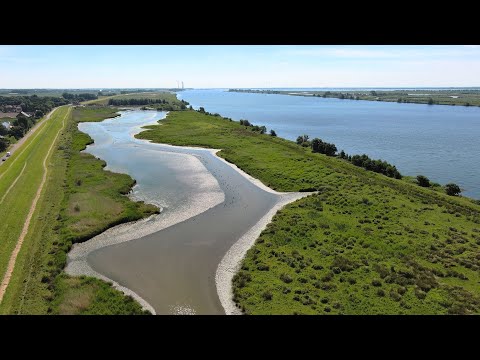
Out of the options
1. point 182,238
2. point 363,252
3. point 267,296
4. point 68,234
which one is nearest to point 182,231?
point 182,238

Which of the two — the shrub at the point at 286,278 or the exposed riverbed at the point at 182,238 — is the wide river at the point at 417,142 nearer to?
the exposed riverbed at the point at 182,238

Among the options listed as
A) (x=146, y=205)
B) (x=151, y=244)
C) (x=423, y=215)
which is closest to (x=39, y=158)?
(x=146, y=205)


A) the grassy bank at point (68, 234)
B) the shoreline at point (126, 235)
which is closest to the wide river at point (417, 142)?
the shoreline at point (126, 235)

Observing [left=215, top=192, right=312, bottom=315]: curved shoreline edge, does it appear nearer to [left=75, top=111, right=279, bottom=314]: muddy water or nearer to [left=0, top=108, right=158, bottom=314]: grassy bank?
[left=75, top=111, right=279, bottom=314]: muddy water

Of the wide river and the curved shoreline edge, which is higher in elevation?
the wide river

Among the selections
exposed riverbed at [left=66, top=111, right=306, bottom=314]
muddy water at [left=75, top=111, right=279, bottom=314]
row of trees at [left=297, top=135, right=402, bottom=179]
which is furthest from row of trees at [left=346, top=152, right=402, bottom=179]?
muddy water at [left=75, top=111, right=279, bottom=314]

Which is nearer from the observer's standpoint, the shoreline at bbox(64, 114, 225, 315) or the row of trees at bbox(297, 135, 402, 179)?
the shoreline at bbox(64, 114, 225, 315)

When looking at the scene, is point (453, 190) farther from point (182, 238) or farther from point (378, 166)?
point (182, 238)
